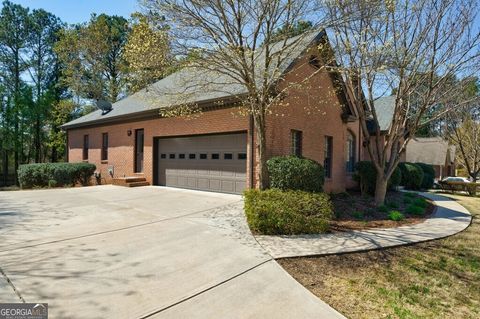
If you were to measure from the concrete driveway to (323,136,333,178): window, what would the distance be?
800cm

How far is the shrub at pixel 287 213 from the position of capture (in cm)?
671

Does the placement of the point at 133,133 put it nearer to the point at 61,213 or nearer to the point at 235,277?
the point at 61,213

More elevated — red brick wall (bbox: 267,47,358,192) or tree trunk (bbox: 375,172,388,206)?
red brick wall (bbox: 267,47,358,192)

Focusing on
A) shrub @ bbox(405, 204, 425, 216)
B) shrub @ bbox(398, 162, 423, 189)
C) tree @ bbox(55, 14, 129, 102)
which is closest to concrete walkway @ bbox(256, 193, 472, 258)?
shrub @ bbox(405, 204, 425, 216)

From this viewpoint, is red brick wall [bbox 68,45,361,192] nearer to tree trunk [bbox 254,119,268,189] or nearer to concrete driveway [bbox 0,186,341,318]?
tree trunk [bbox 254,119,268,189]

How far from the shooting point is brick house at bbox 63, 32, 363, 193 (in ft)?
34.7

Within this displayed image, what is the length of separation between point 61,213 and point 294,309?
7183 mm

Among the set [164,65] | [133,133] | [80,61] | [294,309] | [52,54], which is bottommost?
[294,309]

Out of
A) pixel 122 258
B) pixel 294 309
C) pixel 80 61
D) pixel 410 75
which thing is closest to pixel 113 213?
pixel 122 258

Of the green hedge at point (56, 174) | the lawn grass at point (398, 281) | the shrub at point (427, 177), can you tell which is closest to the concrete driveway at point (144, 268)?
the lawn grass at point (398, 281)

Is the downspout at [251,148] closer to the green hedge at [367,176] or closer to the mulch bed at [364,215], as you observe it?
the mulch bed at [364,215]

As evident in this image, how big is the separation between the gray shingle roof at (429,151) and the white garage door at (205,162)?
111 ft

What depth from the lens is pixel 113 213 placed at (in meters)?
8.24

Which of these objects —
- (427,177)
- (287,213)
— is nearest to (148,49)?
(287,213)
